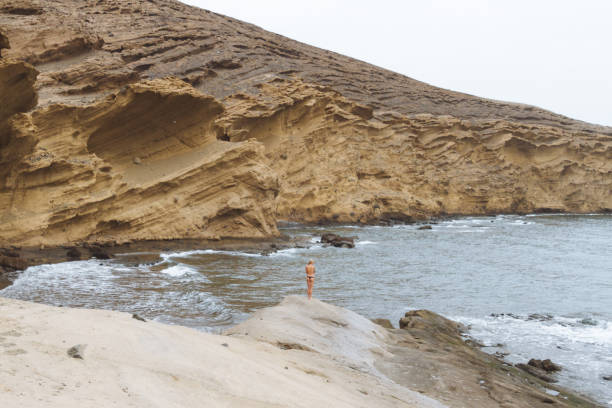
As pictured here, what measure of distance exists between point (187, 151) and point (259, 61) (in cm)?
1991

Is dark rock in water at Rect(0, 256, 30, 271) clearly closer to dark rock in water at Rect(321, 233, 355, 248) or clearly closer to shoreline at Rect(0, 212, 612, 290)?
shoreline at Rect(0, 212, 612, 290)

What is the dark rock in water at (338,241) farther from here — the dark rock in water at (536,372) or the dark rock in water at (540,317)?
the dark rock in water at (536,372)

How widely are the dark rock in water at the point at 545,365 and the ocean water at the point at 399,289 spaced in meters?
0.27

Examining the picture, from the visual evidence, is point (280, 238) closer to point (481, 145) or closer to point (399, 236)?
point (399, 236)

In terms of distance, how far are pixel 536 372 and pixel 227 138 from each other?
21.1 meters

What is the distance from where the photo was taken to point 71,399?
298 centimetres

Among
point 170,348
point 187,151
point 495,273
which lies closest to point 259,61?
point 187,151

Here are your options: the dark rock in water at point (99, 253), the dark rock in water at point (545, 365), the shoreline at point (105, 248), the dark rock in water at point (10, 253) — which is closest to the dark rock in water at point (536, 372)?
the dark rock in water at point (545, 365)

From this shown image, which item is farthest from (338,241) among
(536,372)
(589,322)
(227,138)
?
(536,372)

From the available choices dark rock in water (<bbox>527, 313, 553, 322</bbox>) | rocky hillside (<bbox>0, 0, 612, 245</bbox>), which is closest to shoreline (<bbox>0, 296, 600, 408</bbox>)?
dark rock in water (<bbox>527, 313, 553, 322</bbox>)

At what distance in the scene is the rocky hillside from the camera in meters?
17.4

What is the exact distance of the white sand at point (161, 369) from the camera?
10.5 ft

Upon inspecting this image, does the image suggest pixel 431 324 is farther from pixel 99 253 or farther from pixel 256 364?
pixel 99 253

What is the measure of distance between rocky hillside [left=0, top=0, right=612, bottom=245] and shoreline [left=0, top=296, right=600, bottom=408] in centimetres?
874
